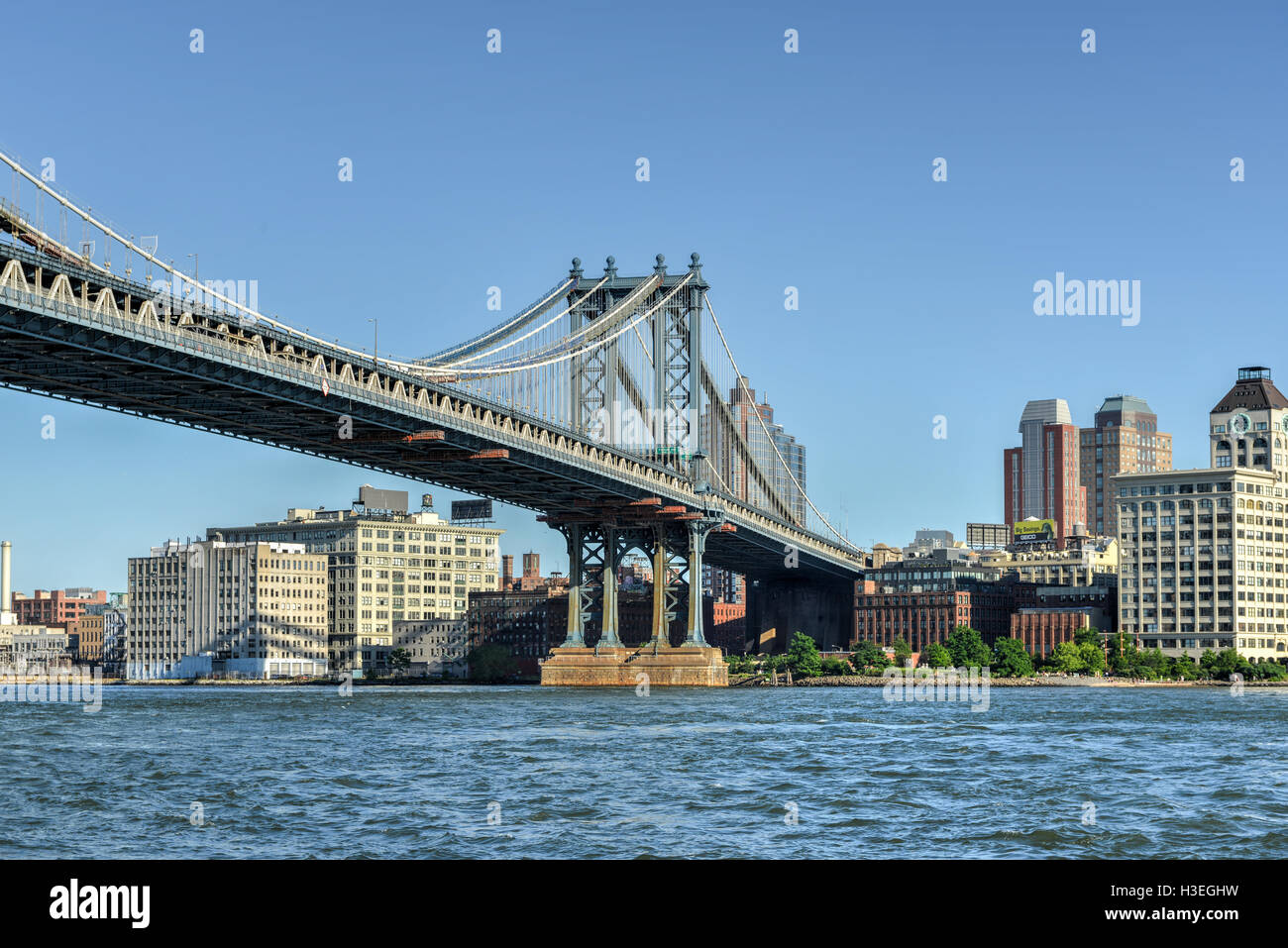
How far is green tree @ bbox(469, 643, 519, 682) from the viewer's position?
158625mm

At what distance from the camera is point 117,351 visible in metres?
60.8

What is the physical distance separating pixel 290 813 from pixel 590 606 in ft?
327

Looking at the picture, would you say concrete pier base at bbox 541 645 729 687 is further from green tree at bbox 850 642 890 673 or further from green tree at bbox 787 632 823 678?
green tree at bbox 850 642 890 673

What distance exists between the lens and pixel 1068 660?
519 ft

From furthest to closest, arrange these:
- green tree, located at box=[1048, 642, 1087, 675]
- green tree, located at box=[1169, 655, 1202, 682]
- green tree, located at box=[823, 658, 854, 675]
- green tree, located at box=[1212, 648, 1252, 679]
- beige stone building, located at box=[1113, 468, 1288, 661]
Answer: green tree, located at box=[823, 658, 854, 675]
beige stone building, located at box=[1113, 468, 1288, 661]
green tree, located at box=[1048, 642, 1087, 675]
green tree, located at box=[1169, 655, 1202, 682]
green tree, located at box=[1212, 648, 1252, 679]

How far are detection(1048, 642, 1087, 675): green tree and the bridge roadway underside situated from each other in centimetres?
5941

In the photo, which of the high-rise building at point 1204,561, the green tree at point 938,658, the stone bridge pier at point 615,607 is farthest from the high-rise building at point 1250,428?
the stone bridge pier at point 615,607

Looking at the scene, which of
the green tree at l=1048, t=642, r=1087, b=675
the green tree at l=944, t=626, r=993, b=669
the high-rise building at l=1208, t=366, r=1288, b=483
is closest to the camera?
the green tree at l=1048, t=642, r=1087, b=675

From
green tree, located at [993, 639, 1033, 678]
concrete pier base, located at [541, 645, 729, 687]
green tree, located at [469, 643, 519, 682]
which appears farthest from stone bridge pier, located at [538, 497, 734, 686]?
green tree, located at [993, 639, 1033, 678]

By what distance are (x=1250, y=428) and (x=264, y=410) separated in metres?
136

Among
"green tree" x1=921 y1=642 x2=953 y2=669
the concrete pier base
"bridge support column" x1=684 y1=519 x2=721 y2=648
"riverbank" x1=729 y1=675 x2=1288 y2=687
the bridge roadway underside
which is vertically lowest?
"riverbank" x1=729 y1=675 x2=1288 y2=687

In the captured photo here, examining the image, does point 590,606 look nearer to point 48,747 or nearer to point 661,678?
point 661,678

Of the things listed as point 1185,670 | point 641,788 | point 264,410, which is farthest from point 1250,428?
point 641,788
